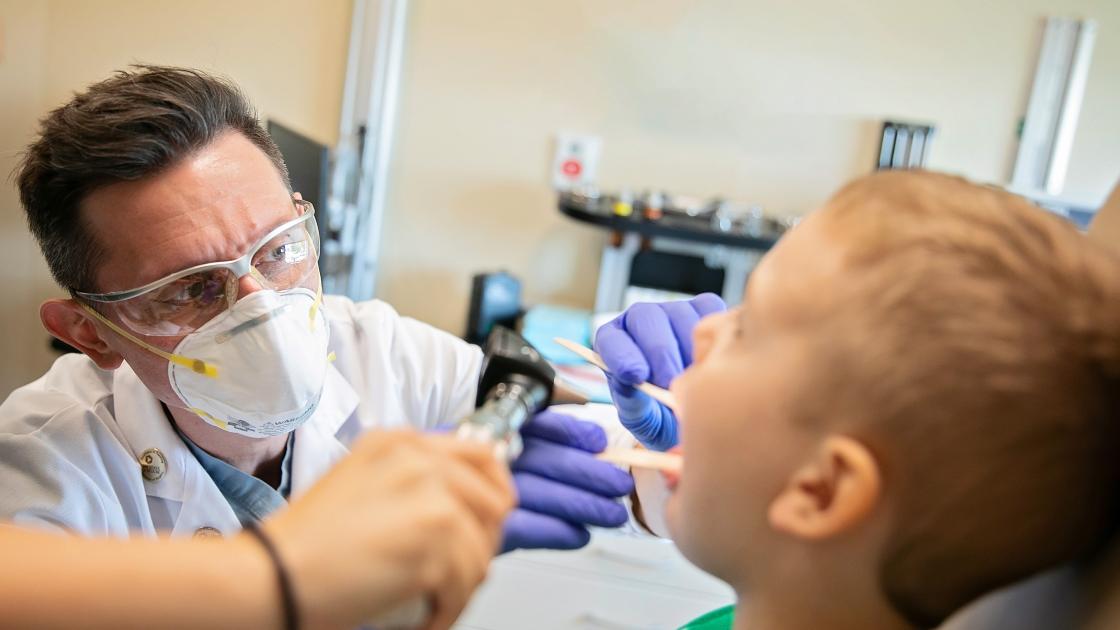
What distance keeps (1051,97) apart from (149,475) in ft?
9.54

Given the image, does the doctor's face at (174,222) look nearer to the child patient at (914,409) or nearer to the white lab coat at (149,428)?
the white lab coat at (149,428)

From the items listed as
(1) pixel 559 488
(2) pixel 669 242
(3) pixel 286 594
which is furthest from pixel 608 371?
(2) pixel 669 242

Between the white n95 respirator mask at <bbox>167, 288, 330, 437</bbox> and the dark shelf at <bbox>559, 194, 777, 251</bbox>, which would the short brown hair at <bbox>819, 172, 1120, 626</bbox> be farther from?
the dark shelf at <bbox>559, 194, 777, 251</bbox>

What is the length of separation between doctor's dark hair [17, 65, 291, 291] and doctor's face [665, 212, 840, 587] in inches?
31.0

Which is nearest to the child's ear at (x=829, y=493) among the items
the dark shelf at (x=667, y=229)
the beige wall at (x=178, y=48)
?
the dark shelf at (x=667, y=229)

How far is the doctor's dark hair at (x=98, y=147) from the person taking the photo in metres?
1.08

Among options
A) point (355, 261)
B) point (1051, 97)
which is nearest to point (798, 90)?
point (1051, 97)

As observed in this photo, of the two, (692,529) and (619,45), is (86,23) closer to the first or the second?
(619,45)

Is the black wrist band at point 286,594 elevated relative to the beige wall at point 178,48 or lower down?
lower down

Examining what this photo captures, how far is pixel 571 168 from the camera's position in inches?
116

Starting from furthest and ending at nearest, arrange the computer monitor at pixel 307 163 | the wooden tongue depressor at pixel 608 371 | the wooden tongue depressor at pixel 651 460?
the computer monitor at pixel 307 163
the wooden tongue depressor at pixel 608 371
the wooden tongue depressor at pixel 651 460

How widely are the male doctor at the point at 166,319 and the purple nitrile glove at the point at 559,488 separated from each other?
166 mm

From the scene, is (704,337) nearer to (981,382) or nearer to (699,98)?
(981,382)

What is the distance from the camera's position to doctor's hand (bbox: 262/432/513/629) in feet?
1.68
